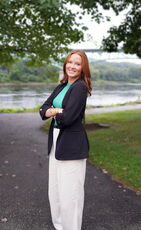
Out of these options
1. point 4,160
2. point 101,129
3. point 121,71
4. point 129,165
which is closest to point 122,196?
point 129,165

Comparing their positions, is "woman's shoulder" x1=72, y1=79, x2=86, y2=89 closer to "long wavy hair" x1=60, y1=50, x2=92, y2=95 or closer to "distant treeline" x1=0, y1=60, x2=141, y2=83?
"long wavy hair" x1=60, y1=50, x2=92, y2=95

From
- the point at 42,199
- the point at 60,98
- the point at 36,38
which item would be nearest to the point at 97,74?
the point at 36,38

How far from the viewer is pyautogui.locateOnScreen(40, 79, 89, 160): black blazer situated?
2.71 metres

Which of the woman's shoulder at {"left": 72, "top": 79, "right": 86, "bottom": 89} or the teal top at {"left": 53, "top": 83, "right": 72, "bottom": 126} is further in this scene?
the teal top at {"left": 53, "top": 83, "right": 72, "bottom": 126}

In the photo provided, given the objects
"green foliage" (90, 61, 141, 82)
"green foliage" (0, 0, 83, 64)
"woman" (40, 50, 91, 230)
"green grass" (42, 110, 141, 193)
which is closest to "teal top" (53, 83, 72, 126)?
"woman" (40, 50, 91, 230)

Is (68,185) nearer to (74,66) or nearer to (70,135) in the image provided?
(70,135)

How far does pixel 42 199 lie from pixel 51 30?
712 centimetres

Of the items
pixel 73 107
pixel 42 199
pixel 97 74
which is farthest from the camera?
pixel 97 74

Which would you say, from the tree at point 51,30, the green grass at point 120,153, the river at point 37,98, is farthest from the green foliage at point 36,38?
the river at point 37,98

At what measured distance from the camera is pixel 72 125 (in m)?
2.85

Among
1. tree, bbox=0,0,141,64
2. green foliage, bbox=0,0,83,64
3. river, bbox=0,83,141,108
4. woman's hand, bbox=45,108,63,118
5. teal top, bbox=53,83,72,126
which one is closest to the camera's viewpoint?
woman's hand, bbox=45,108,63,118

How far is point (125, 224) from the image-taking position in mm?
3727

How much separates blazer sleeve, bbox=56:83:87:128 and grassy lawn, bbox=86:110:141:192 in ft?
9.38

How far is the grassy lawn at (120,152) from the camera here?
5.68m
